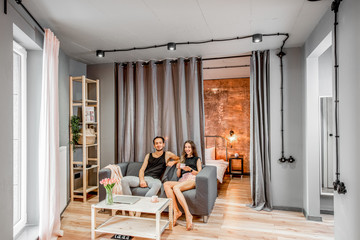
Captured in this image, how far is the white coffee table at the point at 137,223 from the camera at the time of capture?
269 centimetres

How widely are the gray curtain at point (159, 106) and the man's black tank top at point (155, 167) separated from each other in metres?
0.35

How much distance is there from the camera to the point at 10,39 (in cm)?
214

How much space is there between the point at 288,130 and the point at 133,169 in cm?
262

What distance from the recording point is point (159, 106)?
4.49 meters

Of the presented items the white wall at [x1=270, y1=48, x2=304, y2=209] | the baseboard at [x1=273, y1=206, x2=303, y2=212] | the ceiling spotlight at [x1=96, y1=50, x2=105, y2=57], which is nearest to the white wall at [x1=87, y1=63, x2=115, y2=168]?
the ceiling spotlight at [x1=96, y1=50, x2=105, y2=57]

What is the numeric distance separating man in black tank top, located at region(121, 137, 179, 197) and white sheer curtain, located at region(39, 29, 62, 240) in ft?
3.17

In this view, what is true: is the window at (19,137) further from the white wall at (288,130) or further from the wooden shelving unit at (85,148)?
the white wall at (288,130)

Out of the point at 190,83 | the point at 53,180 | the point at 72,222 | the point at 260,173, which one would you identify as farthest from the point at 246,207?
the point at 53,180

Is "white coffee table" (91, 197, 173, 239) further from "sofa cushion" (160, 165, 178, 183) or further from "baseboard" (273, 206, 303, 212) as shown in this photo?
"baseboard" (273, 206, 303, 212)

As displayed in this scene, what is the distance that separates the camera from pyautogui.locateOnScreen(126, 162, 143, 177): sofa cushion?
419cm

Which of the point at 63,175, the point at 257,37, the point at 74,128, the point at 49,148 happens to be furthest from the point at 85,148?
the point at 257,37

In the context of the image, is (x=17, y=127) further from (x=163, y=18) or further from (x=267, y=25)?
(x=267, y=25)

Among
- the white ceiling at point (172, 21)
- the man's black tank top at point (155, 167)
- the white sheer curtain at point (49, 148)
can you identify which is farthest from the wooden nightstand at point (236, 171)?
the white sheer curtain at point (49, 148)

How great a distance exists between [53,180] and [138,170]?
1.54m
